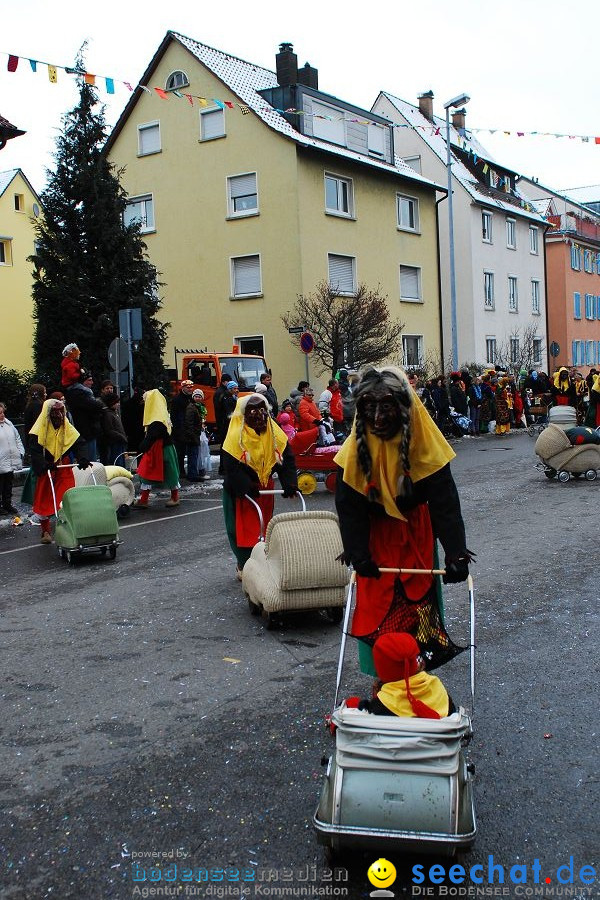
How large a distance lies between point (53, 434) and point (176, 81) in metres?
24.1

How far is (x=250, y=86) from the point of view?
31641 mm

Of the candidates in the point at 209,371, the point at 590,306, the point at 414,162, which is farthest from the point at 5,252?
the point at 590,306

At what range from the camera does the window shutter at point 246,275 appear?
101 ft

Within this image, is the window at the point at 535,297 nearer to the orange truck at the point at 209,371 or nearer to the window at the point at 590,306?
the window at the point at 590,306

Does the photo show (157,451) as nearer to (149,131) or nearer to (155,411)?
(155,411)

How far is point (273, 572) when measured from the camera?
22.3 feet

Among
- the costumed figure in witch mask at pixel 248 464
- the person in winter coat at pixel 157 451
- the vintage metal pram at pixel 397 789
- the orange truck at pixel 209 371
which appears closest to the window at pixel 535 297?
the orange truck at pixel 209 371

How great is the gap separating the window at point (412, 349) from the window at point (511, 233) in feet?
33.9

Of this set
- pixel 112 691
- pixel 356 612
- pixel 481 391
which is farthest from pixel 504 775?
pixel 481 391

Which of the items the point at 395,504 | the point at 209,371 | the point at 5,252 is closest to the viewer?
the point at 395,504

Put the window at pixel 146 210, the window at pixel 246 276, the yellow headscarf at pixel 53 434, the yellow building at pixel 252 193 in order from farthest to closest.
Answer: the window at pixel 146 210 < the window at pixel 246 276 < the yellow building at pixel 252 193 < the yellow headscarf at pixel 53 434

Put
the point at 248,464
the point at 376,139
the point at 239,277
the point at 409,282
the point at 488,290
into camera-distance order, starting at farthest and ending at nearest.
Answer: the point at 488,290 → the point at 409,282 → the point at 376,139 → the point at 239,277 → the point at 248,464

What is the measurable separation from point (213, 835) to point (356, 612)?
111cm

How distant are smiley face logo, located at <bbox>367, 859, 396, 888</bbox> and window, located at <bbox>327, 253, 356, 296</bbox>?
1111 inches
